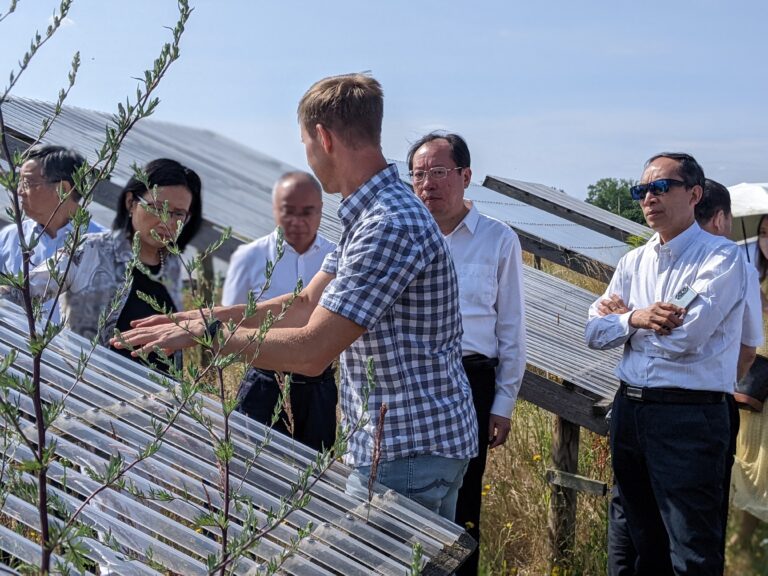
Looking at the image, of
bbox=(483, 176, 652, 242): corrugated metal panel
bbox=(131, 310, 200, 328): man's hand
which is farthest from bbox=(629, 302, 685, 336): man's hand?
bbox=(483, 176, 652, 242): corrugated metal panel

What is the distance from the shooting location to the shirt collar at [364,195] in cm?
261

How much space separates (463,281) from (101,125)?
4.75m

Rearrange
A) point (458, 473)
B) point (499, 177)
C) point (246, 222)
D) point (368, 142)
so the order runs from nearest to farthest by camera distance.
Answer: point (368, 142)
point (458, 473)
point (246, 222)
point (499, 177)

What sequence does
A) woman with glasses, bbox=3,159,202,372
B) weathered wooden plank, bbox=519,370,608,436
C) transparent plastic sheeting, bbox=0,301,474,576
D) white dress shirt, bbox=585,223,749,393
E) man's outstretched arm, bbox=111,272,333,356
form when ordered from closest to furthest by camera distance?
transparent plastic sheeting, bbox=0,301,474,576 → man's outstretched arm, bbox=111,272,333,356 → woman with glasses, bbox=3,159,202,372 → white dress shirt, bbox=585,223,749,393 → weathered wooden plank, bbox=519,370,608,436

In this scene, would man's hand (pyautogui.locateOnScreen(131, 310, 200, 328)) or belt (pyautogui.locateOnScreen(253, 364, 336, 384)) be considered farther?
belt (pyautogui.locateOnScreen(253, 364, 336, 384))

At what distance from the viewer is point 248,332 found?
7.64ft

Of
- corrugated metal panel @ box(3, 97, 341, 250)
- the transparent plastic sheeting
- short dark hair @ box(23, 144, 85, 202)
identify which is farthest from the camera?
corrugated metal panel @ box(3, 97, 341, 250)

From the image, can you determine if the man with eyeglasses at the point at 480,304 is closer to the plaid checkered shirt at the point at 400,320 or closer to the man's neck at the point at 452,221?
the man's neck at the point at 452,221

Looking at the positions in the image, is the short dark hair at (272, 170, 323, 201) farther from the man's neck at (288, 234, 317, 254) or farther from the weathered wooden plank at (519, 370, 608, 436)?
the weathered wooden plank at (519, 370, 608, 436)

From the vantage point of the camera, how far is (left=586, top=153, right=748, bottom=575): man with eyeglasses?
392 centimetres

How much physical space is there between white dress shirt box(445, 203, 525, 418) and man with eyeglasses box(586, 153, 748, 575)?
1.31ft

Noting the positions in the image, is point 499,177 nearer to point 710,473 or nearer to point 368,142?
point 710,473

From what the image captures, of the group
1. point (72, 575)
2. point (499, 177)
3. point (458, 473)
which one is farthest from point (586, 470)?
point (499, 177)

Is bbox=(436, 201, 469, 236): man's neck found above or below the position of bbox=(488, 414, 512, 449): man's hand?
above
